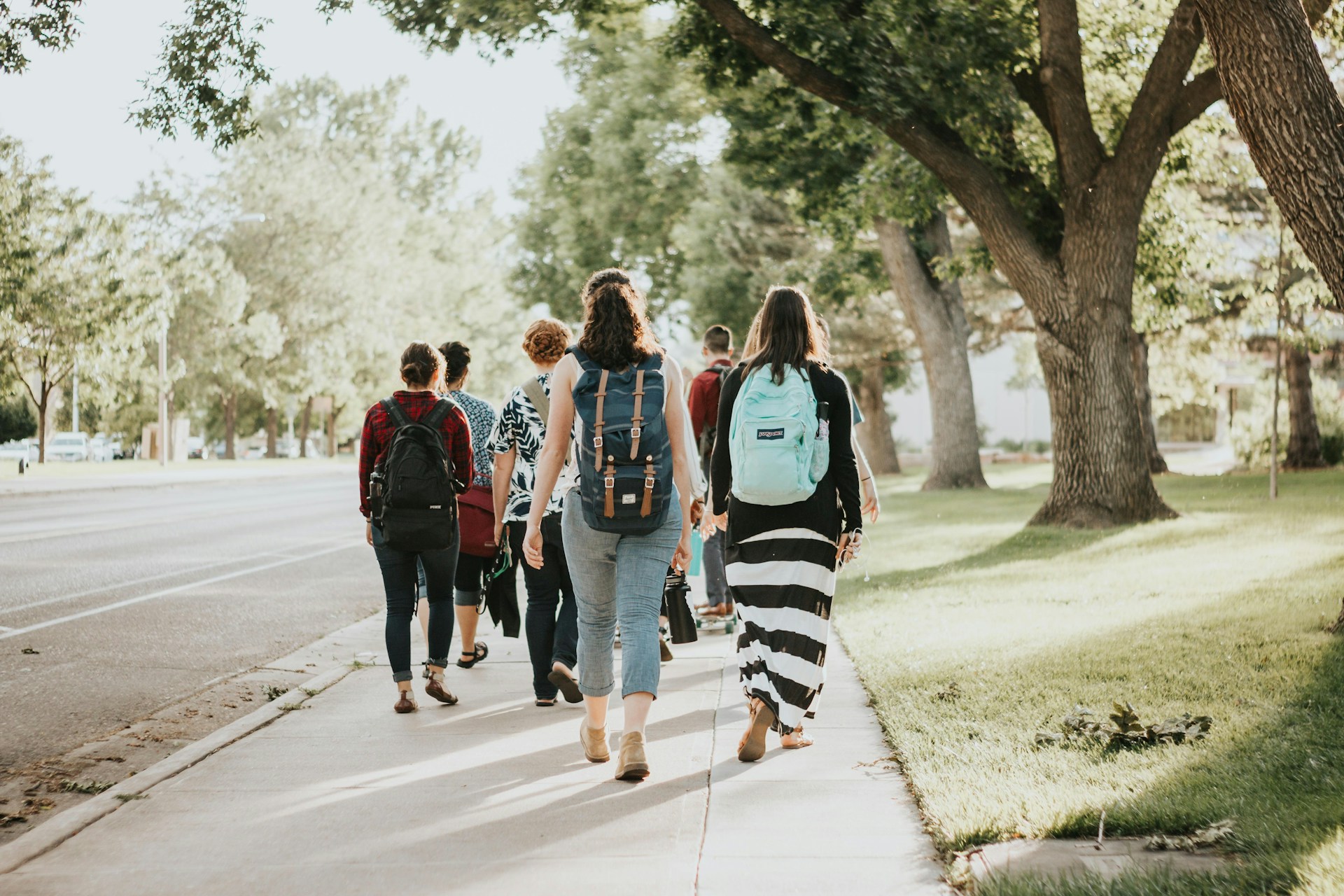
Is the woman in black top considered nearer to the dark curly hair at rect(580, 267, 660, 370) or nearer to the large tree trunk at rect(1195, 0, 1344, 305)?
the dark curly hair at rect(580, 267, 660, 370)

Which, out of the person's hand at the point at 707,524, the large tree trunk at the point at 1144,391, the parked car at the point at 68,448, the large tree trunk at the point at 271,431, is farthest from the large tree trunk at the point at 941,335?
the parked car at the point at 68,448

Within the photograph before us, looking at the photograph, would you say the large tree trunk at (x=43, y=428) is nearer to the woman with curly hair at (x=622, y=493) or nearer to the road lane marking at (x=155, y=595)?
the road lane marking at (x=155, y=595)

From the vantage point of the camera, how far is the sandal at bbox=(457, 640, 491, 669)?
25.0ft

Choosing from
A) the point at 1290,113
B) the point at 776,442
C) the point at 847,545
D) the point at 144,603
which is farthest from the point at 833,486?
the point at 144,603

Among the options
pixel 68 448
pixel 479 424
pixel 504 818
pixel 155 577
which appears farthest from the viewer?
pixel 68 448

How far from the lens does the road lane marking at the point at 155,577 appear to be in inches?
418

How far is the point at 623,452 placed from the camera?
4.94m

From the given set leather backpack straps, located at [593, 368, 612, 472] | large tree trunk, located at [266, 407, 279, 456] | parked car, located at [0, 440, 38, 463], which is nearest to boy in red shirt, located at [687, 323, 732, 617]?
leather backpack straps, located at [593, 368, 612, 472]

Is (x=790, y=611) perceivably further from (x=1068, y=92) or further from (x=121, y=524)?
(x=121, y=524)

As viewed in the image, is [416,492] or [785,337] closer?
[785,337]

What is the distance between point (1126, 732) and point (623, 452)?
236 cm

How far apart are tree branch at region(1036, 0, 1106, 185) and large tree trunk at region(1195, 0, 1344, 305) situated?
778 centimetres

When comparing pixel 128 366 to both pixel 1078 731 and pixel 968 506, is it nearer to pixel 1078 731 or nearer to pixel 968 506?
pixel 968 506

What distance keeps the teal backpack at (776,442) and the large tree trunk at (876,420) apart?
99.8 ft
